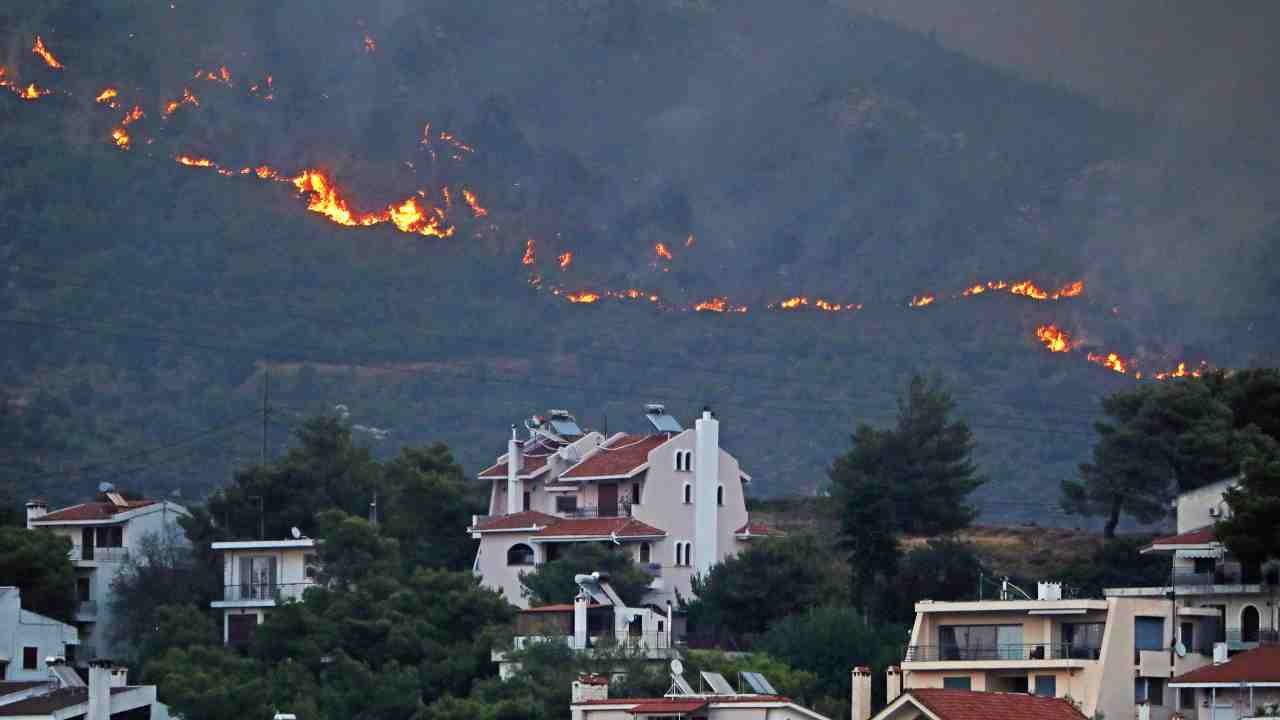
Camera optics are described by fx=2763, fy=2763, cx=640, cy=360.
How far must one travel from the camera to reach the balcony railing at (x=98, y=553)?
331 ft

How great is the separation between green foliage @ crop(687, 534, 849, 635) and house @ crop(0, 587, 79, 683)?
2107 centimetres

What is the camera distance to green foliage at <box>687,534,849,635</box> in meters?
89.2

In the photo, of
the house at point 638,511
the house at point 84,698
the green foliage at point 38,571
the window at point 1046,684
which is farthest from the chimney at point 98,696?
the window at point 1046,684

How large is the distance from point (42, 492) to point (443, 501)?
2175 inches

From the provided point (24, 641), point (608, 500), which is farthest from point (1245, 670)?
point (24, 641)

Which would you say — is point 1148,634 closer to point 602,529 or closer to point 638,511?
point 602,529

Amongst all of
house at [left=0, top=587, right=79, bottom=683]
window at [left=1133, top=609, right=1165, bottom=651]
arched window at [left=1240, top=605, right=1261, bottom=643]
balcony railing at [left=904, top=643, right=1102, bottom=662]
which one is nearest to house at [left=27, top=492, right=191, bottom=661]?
house at [left=0, top=587, right=79, bottom=683]

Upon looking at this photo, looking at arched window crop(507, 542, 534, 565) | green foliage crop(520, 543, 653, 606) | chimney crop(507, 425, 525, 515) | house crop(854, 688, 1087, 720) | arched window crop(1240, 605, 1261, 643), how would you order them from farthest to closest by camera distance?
chimney crop(507, 425, 525, 515)
arched window crop(507, 542, 534, 565)
green foliage crop(520, 543, 653, 606)
arched window crop(1240, 605, 1261, 643)
house crop(854, 688, 1087, 720)

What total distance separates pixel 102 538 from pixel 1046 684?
42.8 metres

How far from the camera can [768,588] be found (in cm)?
8950

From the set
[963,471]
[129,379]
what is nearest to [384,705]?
[963,471]

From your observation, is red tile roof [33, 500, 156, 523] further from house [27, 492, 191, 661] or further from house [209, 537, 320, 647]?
house [209, 537, 320, 647]

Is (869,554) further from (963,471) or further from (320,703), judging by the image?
(320,703)

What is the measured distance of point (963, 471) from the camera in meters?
103
